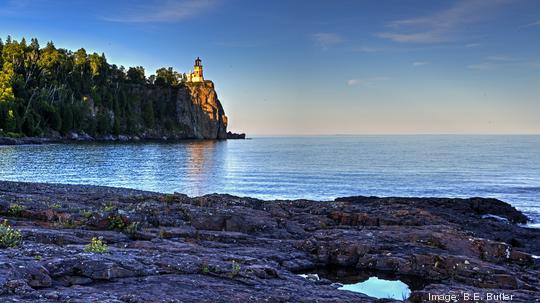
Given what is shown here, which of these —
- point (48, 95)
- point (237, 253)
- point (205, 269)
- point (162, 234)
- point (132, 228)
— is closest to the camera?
point (205, 269)

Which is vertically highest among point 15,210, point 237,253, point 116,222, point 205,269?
point 15,210

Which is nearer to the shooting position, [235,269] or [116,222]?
[235,269]

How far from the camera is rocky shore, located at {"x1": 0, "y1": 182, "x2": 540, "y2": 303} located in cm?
1036

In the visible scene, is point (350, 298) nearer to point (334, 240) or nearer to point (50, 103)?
point (334, 240)

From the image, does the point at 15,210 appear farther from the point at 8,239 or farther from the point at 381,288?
the point at 381,288

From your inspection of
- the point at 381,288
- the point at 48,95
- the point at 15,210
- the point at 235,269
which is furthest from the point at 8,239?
the point at 48,95

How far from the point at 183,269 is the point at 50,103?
161198 millimetres

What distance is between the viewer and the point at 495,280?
1420cm

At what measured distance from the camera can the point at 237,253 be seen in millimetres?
15469

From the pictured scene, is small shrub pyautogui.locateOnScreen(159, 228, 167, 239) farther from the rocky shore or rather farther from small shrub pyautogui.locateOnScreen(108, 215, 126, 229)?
small shrub pyautogui.locateOnScreen(108, 215, 126, 229)

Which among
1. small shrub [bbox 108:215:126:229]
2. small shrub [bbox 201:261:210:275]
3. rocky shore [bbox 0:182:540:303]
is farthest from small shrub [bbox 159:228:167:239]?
small shrub [bbox 201:261:210:275]

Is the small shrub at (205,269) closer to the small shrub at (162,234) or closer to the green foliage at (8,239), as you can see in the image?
the small shrub at (162,234)

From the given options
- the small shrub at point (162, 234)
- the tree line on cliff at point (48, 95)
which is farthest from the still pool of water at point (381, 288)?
the tree line on cliff at point (48, 95)

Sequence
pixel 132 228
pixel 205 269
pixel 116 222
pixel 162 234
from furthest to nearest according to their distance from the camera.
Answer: pixel 116 222 < pixel 162 234 < pixel 132 228 < pixel 205 269
